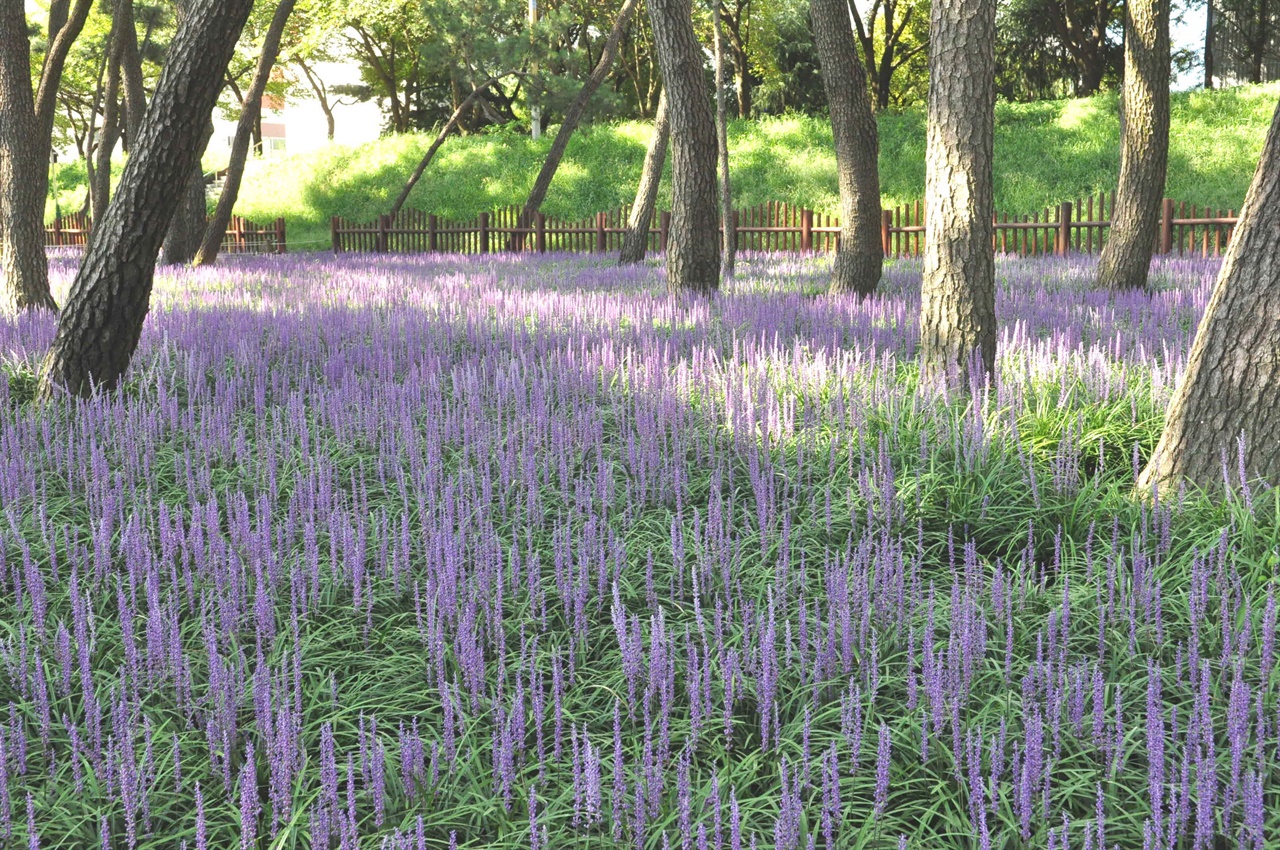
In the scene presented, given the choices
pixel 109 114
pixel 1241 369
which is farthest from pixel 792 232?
pixel 1241 369

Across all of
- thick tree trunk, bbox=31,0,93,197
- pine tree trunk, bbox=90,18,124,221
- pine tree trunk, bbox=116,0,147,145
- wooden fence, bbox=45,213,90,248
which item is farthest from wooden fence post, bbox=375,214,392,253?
thick tree trunk, bbox=31,0,93,197

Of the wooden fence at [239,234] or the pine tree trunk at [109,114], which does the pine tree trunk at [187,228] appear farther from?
the wooden fence at [239,234]

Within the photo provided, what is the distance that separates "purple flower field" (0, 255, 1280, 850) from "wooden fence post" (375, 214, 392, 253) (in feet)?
77.8

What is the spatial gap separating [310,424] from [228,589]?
2.39 meters

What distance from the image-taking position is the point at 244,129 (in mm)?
17266

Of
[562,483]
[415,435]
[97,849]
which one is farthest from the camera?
[415,435]

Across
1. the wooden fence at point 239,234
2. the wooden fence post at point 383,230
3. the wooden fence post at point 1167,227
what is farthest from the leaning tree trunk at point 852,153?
the wooden fence at point 239,234

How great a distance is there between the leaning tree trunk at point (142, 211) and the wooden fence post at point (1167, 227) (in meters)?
17.6

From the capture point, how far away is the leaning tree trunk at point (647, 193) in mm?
17234

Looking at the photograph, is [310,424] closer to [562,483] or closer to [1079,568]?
[562,483]

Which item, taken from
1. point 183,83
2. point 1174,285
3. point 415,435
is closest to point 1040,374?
point 415,435

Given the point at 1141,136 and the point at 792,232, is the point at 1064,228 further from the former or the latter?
the point at 1141,136

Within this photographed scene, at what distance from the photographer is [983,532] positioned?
4164 mm

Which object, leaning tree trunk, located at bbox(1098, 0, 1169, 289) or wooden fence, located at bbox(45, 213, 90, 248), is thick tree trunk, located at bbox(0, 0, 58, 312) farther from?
wooden fence, located at bbox(45, 213, 90, 248)
